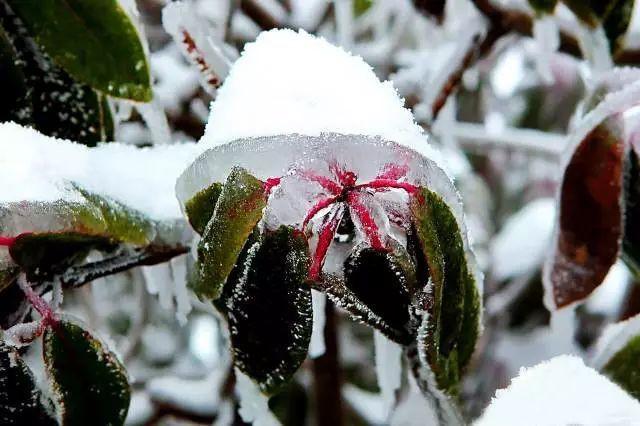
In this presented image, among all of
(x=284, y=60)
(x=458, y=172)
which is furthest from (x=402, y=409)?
(x=458, y=172)

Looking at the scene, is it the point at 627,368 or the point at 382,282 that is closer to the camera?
the point at 382,282

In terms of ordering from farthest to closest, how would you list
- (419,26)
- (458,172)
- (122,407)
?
(458,172) → (419,26) → (122,407)

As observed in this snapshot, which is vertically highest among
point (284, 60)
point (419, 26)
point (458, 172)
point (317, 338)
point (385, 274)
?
point (284, 60)

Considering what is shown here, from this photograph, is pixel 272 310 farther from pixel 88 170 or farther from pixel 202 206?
pixel 88 170

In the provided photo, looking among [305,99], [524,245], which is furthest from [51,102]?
[524,245]

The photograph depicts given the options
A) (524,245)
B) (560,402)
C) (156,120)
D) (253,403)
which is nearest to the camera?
(560,402)

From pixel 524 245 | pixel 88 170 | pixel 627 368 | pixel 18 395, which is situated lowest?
pixel 524 245

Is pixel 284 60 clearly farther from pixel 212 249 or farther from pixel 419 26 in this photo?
pixel 419 26
